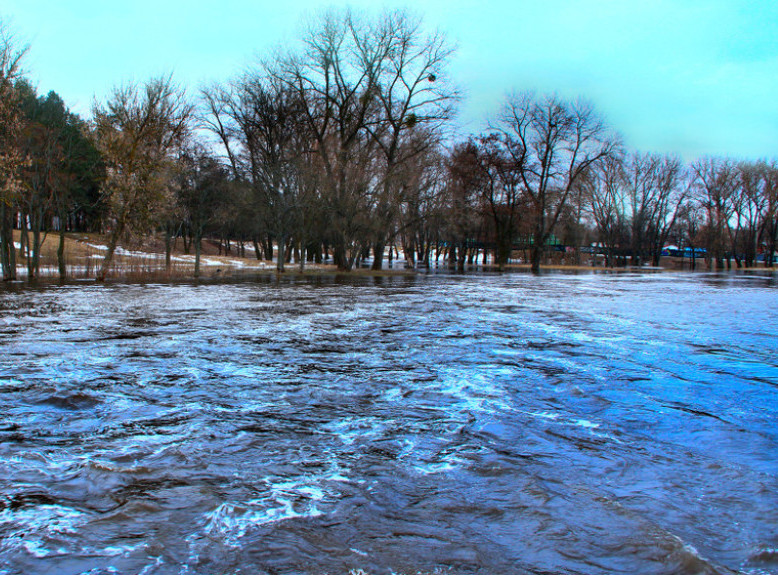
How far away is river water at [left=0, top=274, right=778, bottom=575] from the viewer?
2803 mm

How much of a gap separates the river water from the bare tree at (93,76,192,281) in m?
17.6

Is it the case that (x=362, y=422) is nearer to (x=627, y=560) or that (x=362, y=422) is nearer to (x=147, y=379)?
(x=627, y=560)

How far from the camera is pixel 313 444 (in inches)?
170

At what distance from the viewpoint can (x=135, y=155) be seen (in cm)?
2469

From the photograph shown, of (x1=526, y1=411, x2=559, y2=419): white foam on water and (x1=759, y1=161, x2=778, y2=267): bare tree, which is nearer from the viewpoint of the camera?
(x1=526, y1=411, x2=559, y2=419): white foam on water

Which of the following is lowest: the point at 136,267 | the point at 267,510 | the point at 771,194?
the point at 267,510

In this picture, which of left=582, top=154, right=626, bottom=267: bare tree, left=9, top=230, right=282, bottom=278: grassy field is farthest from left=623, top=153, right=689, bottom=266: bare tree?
left=9, top=230, right=282, bottom=278: grassy field

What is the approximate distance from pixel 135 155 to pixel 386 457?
81.3 feet

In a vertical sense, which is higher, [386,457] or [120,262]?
[120,262]

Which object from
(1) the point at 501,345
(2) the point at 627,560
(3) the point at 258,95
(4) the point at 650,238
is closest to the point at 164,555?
(2) the point at 627,560

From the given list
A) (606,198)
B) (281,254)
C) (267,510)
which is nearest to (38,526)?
(267,510)

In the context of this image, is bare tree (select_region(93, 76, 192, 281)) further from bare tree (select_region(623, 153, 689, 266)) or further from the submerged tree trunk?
bare tree (select_region(623, 153, 689, 266))

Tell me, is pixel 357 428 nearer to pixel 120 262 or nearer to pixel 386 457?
pixel 386 457

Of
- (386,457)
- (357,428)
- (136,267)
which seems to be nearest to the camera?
(386,457)
